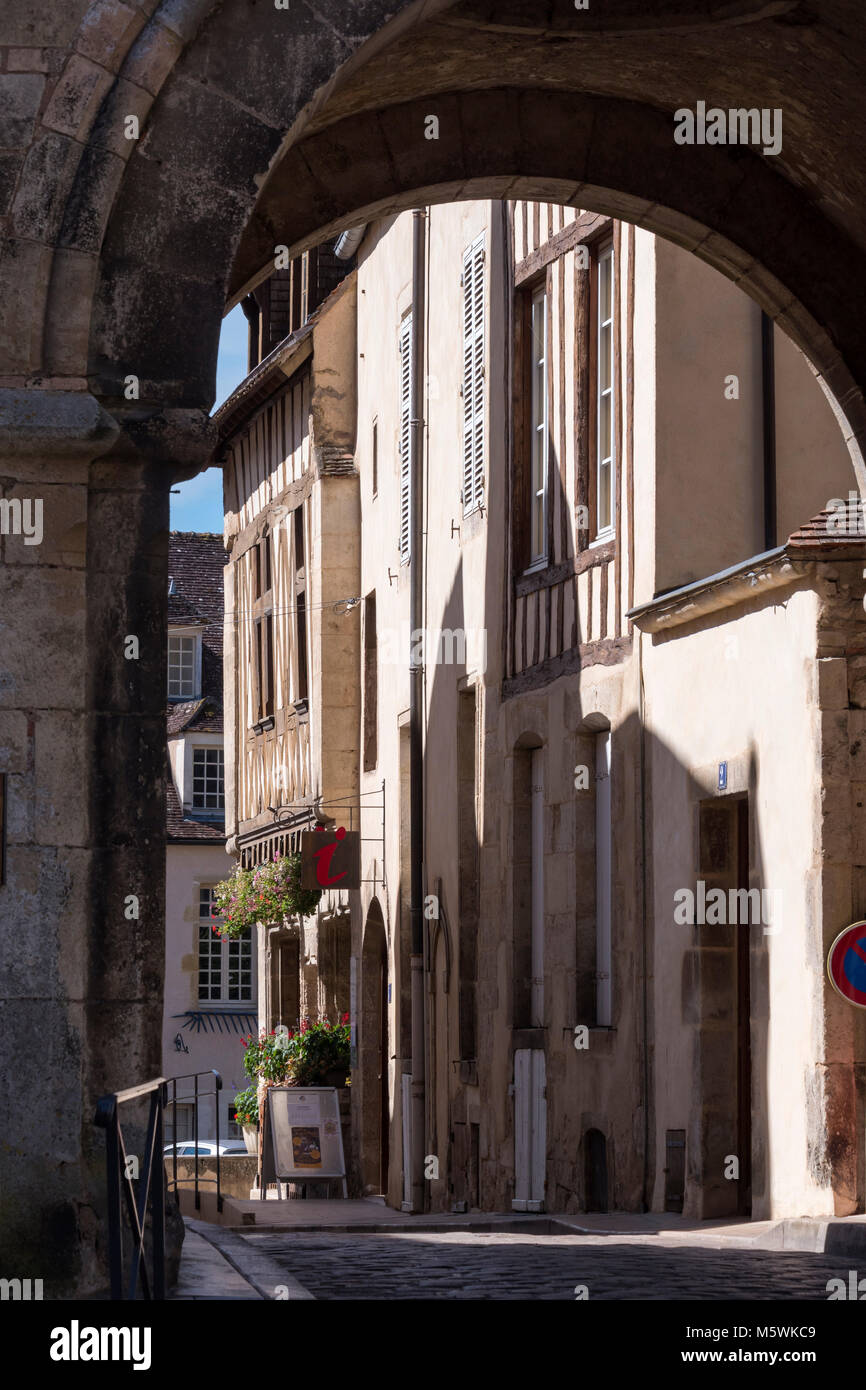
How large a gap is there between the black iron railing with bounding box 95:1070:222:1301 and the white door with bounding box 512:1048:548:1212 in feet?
26.4

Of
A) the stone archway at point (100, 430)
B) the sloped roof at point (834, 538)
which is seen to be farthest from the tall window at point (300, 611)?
the stone archway at point (100, 430)

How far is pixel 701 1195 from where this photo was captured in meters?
11.2

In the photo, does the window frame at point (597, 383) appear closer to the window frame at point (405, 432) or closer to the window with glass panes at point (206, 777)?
the window frame at point (405, 432)

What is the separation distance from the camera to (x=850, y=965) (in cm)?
966

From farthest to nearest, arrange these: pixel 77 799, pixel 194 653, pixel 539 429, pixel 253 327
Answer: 1. pixel 194 653
2. pixel 253 327
3. pixel 539 429
4. pixel 77 799

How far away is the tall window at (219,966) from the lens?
34844 millimetres

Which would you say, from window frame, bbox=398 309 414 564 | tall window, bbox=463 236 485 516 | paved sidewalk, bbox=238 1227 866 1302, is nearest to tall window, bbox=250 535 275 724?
window frame, bbox=398 309 414 564

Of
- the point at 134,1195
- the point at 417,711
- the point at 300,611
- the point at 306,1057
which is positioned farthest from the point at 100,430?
the point at 300,611

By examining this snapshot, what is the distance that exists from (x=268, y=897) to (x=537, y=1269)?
46.3 ft

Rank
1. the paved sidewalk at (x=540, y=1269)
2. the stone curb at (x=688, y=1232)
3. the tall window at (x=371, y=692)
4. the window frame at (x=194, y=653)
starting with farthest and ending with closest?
the window frame at (x=194, y=653) → the tall window at (x=371, y=692) → the stone curb at (x=688, y=1232) → the paved sidewalk at (x=540, y=1269)

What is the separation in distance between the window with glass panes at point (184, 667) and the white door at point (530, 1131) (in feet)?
71.6

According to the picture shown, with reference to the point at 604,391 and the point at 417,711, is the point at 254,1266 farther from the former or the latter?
the point at 417,711

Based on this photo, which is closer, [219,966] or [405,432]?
[405,432]
